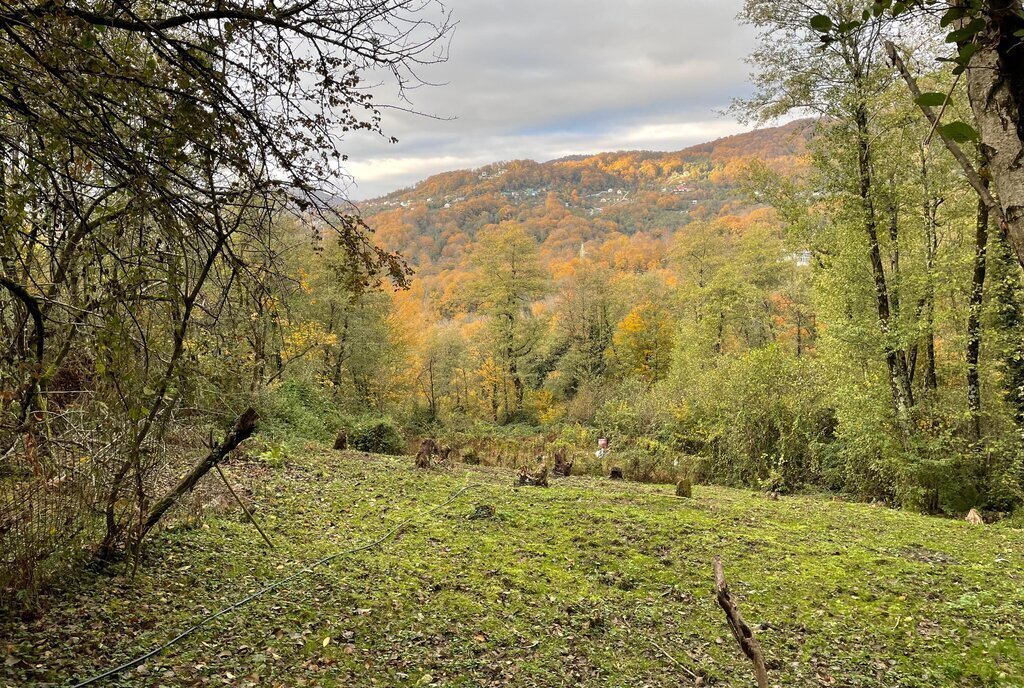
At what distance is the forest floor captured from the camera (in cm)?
414

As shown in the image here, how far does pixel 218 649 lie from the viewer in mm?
4133

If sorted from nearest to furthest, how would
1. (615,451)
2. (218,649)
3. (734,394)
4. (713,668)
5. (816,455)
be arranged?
(218,649) < (713,668) < (816,455) < (734,394) < (615,451)

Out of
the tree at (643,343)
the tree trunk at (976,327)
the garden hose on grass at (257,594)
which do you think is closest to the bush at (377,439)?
the garden hose on grass at (257,594)

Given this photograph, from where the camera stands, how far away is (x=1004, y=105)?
1.02 metres

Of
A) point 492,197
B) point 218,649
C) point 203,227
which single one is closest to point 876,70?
point 203,227

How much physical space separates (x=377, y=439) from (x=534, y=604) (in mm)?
11209

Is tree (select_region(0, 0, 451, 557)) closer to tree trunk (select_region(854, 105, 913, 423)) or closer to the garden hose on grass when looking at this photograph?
the garden hose on grass

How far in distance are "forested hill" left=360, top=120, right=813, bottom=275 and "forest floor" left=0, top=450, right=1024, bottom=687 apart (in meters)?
46.4

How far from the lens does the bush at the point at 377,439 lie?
15.8 meters

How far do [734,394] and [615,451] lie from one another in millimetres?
4268

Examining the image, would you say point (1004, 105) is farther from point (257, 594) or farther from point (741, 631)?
point (257, 594)

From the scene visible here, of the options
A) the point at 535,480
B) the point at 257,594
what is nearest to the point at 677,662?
the point at 257,594

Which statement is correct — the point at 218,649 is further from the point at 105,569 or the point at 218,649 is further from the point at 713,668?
the point at 713,668

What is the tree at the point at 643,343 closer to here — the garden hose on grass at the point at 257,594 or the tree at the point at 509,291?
the tree at the point at 509,291
